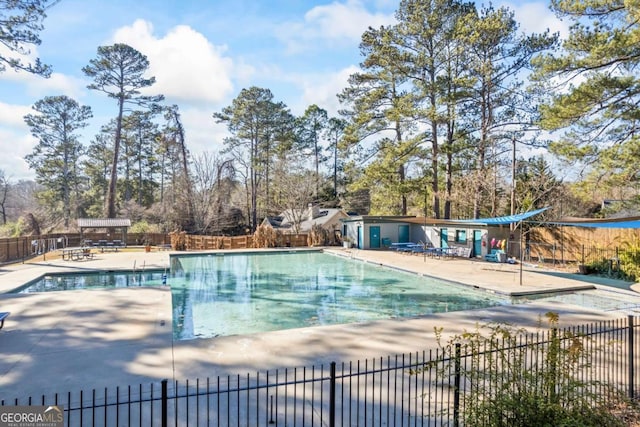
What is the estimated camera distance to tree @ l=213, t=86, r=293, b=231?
33.2 m

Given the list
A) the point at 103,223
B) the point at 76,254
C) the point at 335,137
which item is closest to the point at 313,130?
the point at 335,137

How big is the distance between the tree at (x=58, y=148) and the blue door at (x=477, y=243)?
33.4 meters

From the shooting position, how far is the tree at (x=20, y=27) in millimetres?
12008

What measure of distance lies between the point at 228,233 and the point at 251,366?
2684cm

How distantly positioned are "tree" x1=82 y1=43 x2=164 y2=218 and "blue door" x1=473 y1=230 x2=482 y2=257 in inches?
1026

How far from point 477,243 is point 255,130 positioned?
22491mm

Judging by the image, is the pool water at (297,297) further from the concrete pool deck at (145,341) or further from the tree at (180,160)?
the tree at (180,160)

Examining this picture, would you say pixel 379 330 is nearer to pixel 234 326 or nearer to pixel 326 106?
pixel 234 326

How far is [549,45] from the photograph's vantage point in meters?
19.5

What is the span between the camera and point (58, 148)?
111 feet

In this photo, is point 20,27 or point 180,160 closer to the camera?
point 20,27

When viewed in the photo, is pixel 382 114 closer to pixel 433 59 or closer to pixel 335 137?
pixel 433 59

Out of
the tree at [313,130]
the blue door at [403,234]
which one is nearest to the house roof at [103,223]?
the blue door at [403,234]

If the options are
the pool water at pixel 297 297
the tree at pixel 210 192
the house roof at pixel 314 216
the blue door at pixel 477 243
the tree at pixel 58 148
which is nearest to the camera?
the pool water at pixel 297 297
